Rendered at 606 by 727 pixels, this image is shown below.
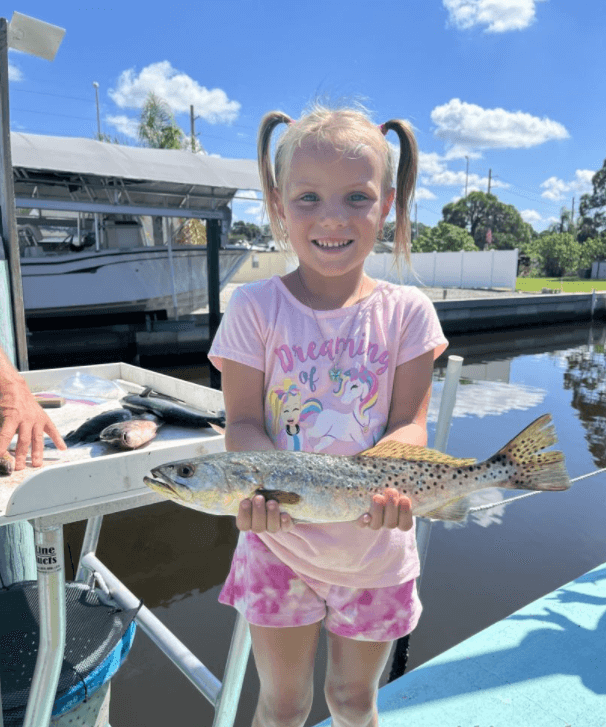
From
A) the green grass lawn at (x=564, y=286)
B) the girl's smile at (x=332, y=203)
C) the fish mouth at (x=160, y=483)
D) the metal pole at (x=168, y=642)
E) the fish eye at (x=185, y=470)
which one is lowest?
the metal pole at (x=168, y=642)

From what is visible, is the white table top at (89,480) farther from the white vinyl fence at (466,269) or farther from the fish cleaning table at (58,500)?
the white vinyl fence at (466,269)

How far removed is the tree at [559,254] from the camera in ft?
209

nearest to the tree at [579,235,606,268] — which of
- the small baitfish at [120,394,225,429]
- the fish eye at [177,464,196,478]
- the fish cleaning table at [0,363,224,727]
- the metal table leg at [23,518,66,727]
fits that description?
the small baitfish at [120,394,225,429]

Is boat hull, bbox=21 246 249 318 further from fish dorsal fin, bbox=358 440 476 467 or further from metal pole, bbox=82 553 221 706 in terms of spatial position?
fish dorsal fin, bbox=358 440 476 467

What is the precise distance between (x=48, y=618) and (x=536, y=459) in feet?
5.16

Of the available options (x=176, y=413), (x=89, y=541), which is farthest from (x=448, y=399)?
(x=89, y=541)

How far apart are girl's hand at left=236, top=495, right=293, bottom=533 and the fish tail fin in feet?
2.32

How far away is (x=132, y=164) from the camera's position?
1549 centimetres

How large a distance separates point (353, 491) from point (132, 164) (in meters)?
15.9

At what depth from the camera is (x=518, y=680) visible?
277 centimetres

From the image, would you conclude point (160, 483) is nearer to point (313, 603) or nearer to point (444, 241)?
point (313, 603)

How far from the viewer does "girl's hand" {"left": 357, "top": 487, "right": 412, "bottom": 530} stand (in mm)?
1555

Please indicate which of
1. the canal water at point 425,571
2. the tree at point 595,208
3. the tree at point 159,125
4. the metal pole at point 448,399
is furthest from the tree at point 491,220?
the metal pole at point 448,399

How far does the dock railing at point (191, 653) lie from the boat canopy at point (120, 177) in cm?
1327
